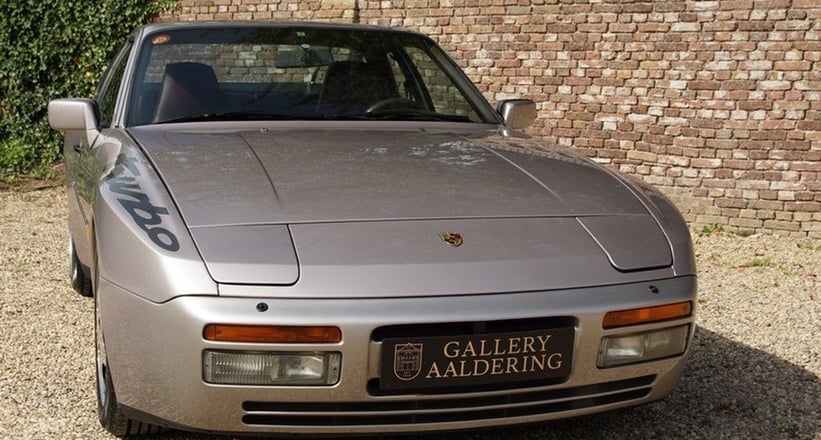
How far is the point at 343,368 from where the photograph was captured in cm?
257

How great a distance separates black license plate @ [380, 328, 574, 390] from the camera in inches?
102

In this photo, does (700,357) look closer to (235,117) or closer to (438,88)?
(438,88)

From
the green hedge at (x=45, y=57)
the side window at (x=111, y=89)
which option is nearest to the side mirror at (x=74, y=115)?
the side window at (x=111, y=89)

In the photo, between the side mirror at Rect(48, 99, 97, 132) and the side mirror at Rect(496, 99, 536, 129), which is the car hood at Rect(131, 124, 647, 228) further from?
the side mirror at Rect(496, 99, 536, 129)

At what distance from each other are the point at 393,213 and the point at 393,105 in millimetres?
1445

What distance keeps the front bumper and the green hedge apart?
8190 millimetres

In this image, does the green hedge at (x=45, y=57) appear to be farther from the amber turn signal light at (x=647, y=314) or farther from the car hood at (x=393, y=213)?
the amber turn signal light at (x=647, y=314)

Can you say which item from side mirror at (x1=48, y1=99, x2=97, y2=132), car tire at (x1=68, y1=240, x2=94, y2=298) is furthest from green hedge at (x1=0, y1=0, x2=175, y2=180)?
side mirror at (x1=48, y1=99, x2=97, y2=132)

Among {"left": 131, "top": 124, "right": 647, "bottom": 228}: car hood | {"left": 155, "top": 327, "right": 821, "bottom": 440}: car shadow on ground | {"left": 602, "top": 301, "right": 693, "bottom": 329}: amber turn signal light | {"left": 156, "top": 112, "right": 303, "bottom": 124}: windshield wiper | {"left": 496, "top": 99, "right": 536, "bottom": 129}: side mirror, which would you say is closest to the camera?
{"left": 602, "top": 301, "right": 693, "bottom": 329}: amber turn signal light

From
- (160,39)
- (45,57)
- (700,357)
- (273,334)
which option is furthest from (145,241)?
(45,57)

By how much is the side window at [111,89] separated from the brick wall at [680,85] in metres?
4.34

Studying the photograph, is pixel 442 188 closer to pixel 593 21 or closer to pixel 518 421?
pixel 518 421

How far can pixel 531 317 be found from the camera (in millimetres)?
2656

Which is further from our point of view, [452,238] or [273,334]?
[452,238]
